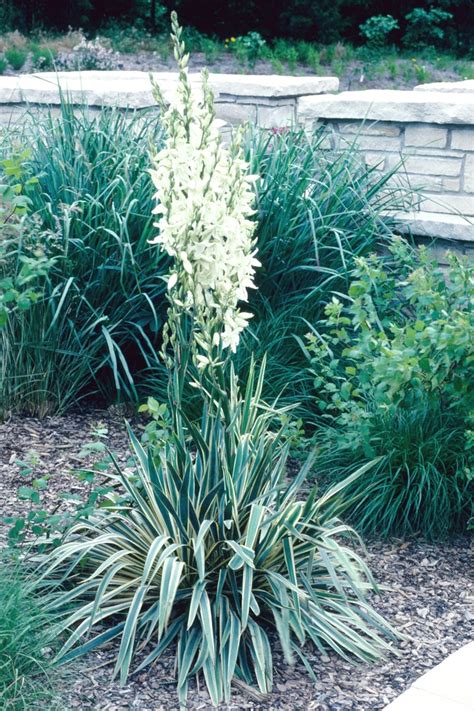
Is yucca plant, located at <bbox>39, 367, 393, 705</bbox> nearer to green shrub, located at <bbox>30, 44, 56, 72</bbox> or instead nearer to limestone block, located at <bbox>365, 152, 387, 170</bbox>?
limestone block, located at <bbox>365, 152, 387, 170</bbox>

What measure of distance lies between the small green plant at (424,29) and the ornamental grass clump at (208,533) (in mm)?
21057

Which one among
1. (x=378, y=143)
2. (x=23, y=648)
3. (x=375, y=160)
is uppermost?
(x=378, y=143)

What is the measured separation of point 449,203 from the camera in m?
5.49

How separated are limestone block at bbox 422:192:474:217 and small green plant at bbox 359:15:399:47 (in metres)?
17.3

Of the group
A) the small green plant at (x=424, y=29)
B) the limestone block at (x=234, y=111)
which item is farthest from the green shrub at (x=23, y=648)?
the small green plant at (x=424, y=29)

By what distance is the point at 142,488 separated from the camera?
3.30 meters

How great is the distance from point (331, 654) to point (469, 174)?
10.8ft

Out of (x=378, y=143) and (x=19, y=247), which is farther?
(x=378, y=143)

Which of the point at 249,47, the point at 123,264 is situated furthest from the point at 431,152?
the point at 249,47

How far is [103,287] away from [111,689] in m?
2.27

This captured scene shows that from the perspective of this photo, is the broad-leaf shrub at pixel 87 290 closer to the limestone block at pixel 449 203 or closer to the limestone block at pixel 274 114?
the limestone block at pixel 449 203

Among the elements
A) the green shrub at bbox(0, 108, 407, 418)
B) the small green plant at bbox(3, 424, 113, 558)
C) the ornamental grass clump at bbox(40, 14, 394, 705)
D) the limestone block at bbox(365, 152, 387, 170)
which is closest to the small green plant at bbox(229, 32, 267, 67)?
the limestone block at bbox(365, 152, 387, 170)

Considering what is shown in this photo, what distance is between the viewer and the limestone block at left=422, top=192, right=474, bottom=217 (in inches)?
214

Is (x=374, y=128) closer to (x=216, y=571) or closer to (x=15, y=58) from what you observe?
(x=216, y=571)
